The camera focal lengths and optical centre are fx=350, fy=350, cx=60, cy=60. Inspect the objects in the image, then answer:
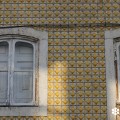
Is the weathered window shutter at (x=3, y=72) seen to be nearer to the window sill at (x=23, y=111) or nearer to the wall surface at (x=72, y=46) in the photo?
the window sill at (x=23, y=111)

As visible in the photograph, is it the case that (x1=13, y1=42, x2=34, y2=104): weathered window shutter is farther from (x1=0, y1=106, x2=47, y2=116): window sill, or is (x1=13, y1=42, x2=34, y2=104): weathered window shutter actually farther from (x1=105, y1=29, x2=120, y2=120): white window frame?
(x1=105, y1=29, x2=120, y2=120): white window frame

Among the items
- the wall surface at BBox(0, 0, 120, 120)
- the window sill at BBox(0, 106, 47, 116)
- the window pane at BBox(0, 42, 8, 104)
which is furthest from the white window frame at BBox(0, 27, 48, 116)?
the window pane at BBox(0, 42, 8, 104)

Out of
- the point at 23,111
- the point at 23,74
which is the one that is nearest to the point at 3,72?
the point at 23,74

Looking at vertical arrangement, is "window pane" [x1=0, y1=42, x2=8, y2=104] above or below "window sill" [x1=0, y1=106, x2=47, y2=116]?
above

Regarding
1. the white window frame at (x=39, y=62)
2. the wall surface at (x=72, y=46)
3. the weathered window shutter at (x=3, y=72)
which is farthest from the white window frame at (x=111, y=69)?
the weathered window shutter at (x=3, y=72)

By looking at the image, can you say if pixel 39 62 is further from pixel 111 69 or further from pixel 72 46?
pixel 111 69

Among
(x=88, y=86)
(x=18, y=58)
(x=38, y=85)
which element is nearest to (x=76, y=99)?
(x=88, y=86)

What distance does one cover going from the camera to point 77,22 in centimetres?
793

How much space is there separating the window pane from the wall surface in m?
0.49

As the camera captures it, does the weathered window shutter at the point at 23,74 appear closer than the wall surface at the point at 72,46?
No

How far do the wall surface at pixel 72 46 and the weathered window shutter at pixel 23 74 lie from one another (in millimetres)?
440

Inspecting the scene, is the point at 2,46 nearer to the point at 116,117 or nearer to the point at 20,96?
the point at 20,96

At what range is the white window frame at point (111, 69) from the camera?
7.51m

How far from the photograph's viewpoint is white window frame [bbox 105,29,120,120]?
296 inches
